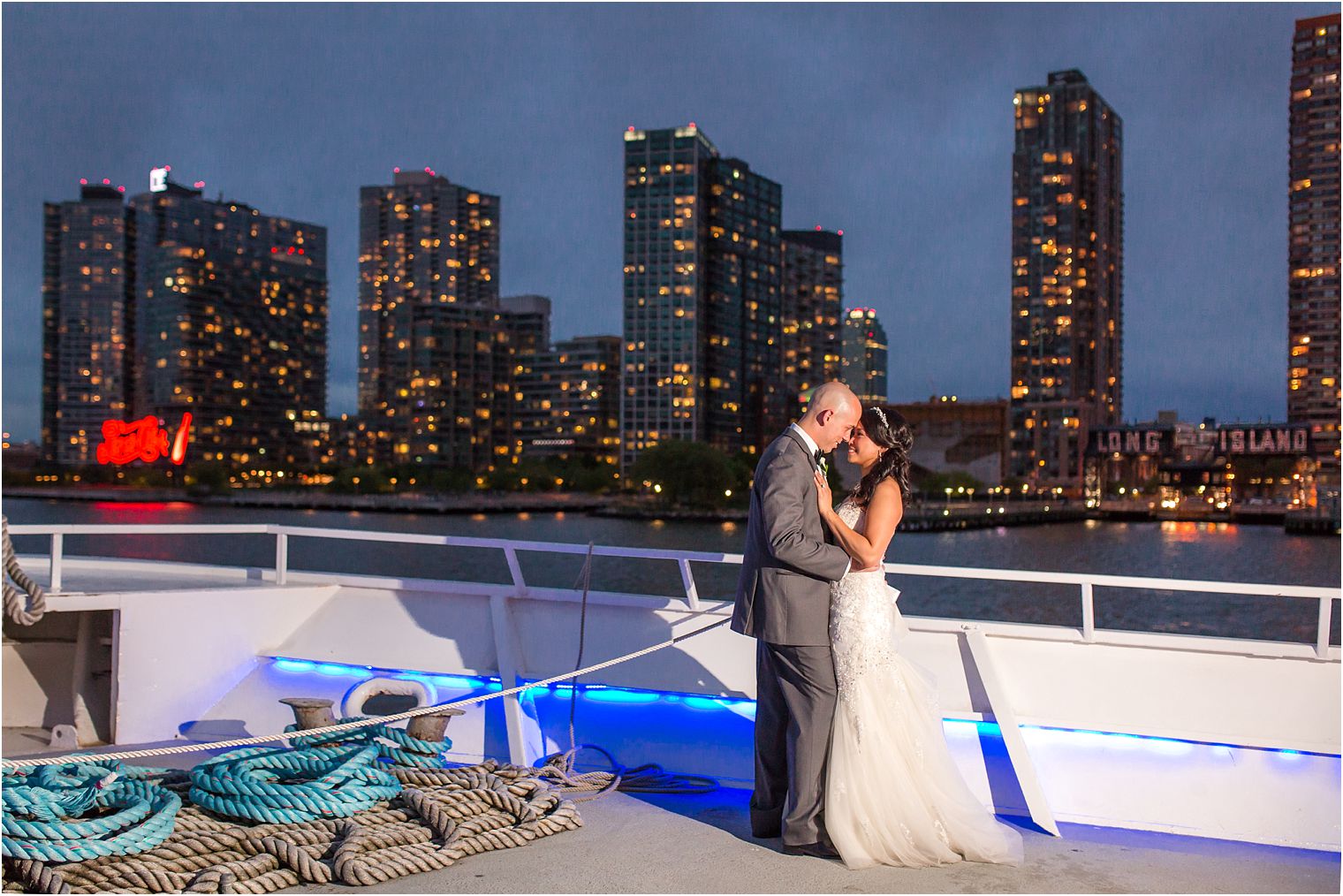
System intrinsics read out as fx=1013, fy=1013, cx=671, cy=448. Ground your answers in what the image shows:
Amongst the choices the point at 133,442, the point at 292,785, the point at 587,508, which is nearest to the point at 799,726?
the point at 292,785

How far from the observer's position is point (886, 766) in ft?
13.1

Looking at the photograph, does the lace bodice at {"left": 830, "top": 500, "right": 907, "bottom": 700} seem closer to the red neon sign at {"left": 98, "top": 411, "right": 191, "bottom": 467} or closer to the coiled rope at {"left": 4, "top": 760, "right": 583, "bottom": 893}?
the coiled rope at {"left": 4, "top": 760, "right": 583, "bottom": 893}

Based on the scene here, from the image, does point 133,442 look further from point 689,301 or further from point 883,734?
point 689,301

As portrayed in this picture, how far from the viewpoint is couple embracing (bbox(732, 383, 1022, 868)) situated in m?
3.98

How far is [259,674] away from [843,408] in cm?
440

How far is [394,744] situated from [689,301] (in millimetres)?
163792

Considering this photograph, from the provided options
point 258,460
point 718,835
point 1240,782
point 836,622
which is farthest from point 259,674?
point 258,460

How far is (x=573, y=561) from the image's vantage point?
63.9m

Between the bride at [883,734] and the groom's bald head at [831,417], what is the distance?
0.55ft

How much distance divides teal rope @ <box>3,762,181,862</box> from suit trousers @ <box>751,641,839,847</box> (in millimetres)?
2402

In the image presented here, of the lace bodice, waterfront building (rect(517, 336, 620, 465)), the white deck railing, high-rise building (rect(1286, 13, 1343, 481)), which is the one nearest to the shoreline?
waterfront building (rect(517, 336, 620, 465))

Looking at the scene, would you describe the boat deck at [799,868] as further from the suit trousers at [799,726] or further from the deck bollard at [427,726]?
the deck bollard at [427,726]

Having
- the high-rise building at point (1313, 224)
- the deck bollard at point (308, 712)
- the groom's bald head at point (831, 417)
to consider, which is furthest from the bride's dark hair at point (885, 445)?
the high-rise building at point (1313, 224)

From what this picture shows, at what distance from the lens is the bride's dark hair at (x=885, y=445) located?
4.22 m
